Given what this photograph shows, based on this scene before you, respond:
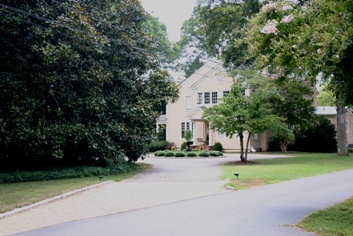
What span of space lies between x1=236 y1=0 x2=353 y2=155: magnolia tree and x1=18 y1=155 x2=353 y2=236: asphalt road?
3047mm

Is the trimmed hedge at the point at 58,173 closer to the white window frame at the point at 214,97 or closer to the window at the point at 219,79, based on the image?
the white window frame at the point at 214,97

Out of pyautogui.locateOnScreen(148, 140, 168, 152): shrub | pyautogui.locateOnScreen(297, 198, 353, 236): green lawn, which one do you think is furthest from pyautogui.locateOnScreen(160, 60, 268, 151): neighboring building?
pyautogui.locateOnScreen(297, 198, 353, 236): green lawn

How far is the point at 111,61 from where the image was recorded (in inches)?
833

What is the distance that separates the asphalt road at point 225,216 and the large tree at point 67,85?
8201 millimetres

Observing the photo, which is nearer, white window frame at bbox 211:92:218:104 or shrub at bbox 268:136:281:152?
shrub at bbox 268:136:281:152

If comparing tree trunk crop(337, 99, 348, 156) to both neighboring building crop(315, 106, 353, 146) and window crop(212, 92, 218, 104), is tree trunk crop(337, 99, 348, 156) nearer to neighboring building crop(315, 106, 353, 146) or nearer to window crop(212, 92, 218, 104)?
neighboring building crop(315, 106, 353, 146)

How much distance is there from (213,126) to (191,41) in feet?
133

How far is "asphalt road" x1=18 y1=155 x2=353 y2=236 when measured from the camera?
7.75 meters

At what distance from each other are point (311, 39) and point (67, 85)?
1243cm

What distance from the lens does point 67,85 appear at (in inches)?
709

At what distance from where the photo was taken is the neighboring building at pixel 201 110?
39812mm

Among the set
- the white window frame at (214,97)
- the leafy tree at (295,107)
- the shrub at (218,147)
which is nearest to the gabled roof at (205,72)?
the white window frame at (214,97)

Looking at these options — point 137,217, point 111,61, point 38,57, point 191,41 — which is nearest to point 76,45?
point 38,57

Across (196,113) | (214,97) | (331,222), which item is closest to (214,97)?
(214,97)
